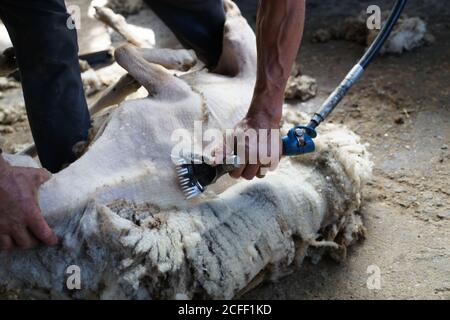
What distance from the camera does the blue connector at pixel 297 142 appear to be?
1975 mm

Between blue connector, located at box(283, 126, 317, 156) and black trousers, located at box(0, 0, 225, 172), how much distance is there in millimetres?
949

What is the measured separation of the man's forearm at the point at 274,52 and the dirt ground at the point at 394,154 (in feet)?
2.15

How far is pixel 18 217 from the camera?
176cm

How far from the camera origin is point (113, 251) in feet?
5.75

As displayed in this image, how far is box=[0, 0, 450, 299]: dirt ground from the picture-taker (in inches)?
82.0

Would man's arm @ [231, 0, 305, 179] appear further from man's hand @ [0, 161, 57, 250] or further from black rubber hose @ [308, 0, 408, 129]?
man's hand @ [0, 161, 57, 250]

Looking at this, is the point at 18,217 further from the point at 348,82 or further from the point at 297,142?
the point at 348,82

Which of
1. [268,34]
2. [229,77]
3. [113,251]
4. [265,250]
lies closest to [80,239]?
[113,251]

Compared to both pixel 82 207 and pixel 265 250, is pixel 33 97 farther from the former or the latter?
pixel 265 250

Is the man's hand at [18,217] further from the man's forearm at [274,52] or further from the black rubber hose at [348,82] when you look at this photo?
the black rubber hose at [348,82]

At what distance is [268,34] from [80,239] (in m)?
0.94

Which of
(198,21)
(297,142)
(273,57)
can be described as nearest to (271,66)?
(273,57)
